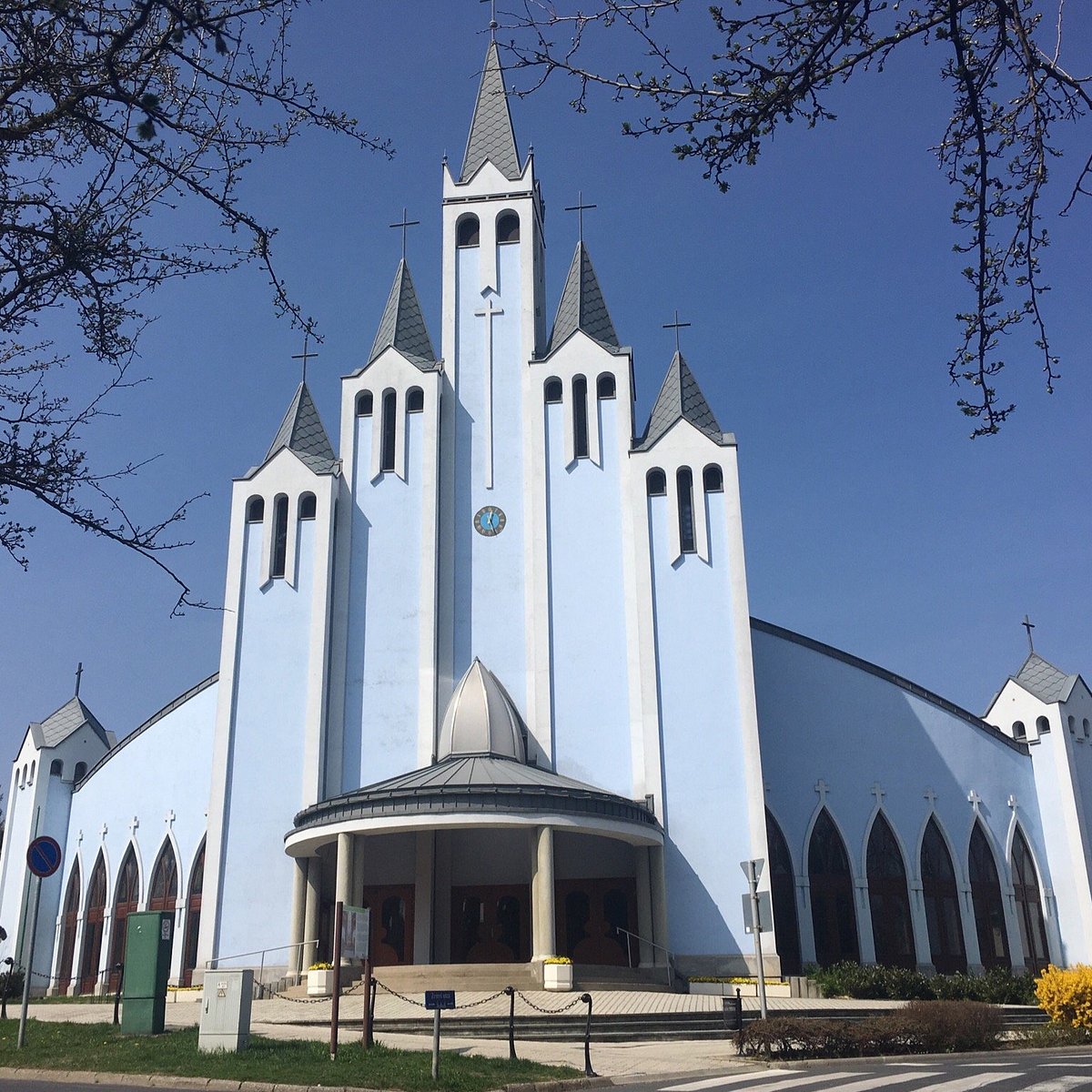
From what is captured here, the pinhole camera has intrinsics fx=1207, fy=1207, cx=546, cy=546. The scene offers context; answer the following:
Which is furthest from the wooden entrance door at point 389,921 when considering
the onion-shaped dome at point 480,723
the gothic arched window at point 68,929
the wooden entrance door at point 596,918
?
the gothic arched window at point 68,929

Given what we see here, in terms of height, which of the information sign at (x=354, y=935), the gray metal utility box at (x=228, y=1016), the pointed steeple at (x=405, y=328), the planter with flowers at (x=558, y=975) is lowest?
the gray metal utility box at (x=228, y=1016)

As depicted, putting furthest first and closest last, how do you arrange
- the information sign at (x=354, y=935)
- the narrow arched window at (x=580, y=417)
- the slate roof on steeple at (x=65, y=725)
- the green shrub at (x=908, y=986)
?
1. the slate roof on steeple at (x=65, y=725)
2. the narrow arched window at (x=580, y=417)
3. the green shrub at (x=908, y=986)
4. the information sign at (x=354, y=935)

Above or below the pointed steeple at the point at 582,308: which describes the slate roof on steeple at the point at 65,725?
below

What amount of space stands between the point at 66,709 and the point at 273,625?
1654 centimetres

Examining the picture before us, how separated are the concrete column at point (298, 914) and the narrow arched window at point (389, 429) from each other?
10.6 metres

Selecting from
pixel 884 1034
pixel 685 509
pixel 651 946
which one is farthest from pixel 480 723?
pixel 884 1034

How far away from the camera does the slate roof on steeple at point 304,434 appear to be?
3272 centimetres

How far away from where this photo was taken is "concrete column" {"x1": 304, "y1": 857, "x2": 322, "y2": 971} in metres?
26.4

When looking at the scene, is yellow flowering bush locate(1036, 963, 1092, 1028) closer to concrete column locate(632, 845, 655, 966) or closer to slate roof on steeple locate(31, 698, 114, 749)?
concrete column locate(632, 845, 655, 966)

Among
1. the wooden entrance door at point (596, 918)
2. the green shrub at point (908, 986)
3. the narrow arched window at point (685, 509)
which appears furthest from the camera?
the narrow arched window at point (685, 509)

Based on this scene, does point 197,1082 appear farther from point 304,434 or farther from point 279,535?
point 304,434

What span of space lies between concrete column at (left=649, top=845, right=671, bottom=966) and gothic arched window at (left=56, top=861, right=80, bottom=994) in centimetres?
1883

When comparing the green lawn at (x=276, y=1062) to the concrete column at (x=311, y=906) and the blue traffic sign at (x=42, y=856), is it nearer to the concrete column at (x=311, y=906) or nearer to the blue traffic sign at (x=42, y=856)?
the blue traffic sign at (x=42, y=856)

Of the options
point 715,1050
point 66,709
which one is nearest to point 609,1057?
point 715,1050
